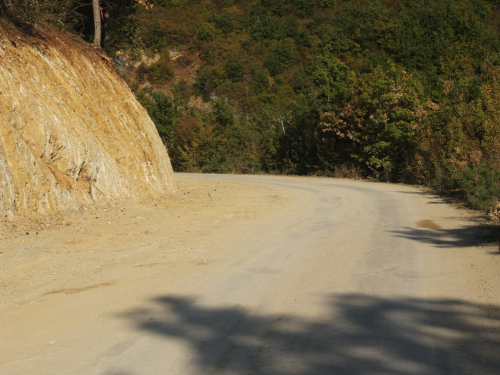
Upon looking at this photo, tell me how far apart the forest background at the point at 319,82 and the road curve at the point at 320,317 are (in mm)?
6202

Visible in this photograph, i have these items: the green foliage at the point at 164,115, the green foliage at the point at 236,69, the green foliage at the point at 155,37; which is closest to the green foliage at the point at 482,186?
the green foliage at the point at 164,115

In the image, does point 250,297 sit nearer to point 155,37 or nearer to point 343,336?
point 343,336

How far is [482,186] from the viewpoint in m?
13.9

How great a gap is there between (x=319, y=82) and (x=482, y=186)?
21404mm

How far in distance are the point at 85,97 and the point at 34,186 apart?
16.5 feet

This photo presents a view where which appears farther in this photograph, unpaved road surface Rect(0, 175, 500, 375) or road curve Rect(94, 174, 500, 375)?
unpaved road surface Rect(0, 175, 500, 375)

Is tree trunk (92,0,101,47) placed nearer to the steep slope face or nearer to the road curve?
the steep slope face

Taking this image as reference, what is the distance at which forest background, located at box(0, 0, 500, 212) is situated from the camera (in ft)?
66.5

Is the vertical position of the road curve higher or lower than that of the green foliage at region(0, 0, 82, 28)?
lower

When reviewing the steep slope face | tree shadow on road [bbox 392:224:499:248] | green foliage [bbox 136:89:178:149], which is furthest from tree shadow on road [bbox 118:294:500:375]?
green foliage [bbox 136:89:178:149]

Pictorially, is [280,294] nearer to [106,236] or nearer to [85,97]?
[106,236]

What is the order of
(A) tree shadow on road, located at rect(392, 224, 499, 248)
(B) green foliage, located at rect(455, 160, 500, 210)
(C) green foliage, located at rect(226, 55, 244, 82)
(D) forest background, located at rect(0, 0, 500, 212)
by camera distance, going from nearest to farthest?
(A) tree shadow on road, located at rect(392, 224, 499, 248)
(B) green foliage, located at rect(455, 160, 500, 210)
(D) forest background, located at rect(0, 0, 500, 212)
(C) green foliage, located at rect(226, 55, 244, 82)

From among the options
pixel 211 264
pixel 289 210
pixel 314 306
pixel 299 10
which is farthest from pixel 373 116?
pixel 299 10

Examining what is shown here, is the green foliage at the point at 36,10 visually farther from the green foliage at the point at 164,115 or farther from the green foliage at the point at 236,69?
the green foliage at the point at 236,69
